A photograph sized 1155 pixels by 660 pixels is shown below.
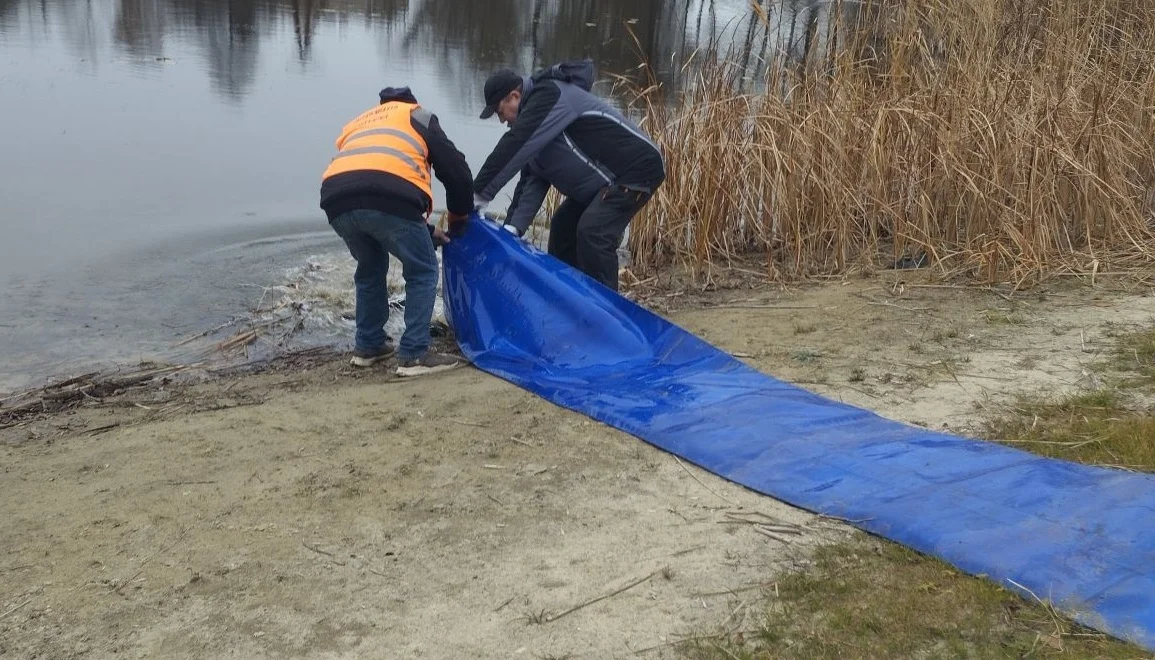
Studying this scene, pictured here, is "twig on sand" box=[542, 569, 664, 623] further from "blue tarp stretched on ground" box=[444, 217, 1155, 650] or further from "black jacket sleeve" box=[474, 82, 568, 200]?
"black jacket sleeve" box=[474, 82, 568, 200]

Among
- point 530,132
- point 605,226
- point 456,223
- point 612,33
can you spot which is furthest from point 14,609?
point 612,33

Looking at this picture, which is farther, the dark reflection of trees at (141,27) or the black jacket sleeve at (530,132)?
the dark reflection of trees at (141,27)

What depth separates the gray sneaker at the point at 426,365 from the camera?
5.15m

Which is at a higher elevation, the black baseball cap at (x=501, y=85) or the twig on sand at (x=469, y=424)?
the black baseball cap at (x=501, y=85)

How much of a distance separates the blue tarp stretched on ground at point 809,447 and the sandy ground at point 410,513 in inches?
6.6

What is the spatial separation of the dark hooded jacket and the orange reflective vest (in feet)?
1.49

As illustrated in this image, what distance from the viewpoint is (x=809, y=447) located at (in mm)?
3926

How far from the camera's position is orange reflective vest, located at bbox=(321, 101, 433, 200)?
15.6 feet

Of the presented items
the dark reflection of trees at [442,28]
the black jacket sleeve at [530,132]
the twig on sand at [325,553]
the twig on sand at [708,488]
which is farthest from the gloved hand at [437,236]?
the dark reflection of trees at [442,28]

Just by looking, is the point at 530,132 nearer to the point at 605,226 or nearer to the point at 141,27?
the point at 605,226

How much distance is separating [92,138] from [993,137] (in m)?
8.36

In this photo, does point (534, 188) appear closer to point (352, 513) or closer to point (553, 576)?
point (352, 513)

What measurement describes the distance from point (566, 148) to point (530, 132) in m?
0.28

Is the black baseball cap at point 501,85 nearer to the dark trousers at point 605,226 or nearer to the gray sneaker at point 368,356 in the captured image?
the dark trousers at point 605,226
